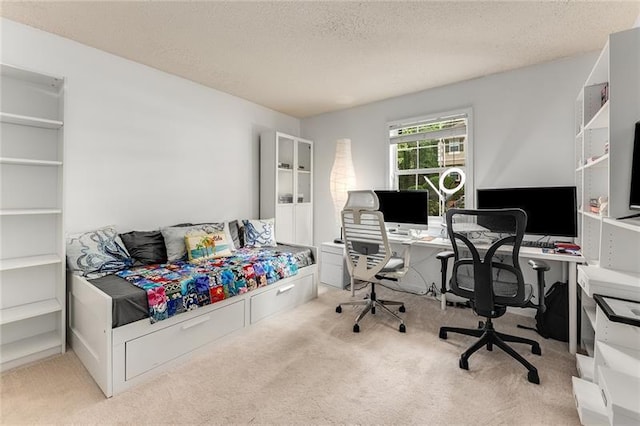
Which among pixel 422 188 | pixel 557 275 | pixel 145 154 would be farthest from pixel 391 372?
pixel 145 154

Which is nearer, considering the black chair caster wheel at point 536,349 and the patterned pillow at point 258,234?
the black chair caster wheel at point 536,349

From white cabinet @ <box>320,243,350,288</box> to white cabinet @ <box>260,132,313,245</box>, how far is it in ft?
2.19

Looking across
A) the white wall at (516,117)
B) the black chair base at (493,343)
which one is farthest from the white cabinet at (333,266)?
the black chair base at (493,343)

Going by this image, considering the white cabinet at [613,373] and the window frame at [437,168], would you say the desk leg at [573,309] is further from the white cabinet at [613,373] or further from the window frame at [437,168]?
the window frame at [437,168]

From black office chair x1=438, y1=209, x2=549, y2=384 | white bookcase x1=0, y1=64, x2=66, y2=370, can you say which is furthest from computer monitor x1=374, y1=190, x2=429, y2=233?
white bookcase x1=0, y1=64, x2=66, y2=370

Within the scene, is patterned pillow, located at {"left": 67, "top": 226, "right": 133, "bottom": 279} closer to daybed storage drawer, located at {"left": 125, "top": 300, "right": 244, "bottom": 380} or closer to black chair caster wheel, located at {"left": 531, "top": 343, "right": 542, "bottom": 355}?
daybed storage drawer, located at {"left": 125, "top": 300, "right": 244, "bottom": 380}

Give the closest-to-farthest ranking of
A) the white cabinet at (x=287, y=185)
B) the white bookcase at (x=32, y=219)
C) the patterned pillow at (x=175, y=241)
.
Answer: the white bookcase at (x=32, y=219), the patterned pillow at (x=175, y=241), the white cabinet at (x=287, y=185)

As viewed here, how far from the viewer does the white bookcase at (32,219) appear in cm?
212

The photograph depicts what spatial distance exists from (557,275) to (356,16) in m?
2.94

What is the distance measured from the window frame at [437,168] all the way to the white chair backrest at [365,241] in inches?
46.2

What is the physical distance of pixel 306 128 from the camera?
15.8ft

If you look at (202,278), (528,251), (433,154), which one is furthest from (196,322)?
(433,154)

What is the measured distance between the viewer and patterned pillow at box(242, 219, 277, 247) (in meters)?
3.56

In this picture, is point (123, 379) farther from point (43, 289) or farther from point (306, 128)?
point (306, 128)
